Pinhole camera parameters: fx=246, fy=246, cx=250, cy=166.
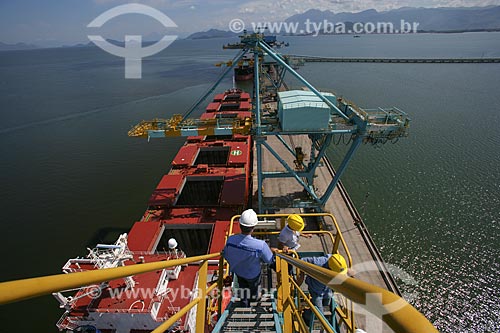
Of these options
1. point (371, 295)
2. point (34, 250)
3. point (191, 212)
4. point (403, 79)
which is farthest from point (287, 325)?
point (403, 79)

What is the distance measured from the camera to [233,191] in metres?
18.8

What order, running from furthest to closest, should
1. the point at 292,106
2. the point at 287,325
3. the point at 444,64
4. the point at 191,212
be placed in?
the point at 444,64 < the point at 191,212 < the point at 292,106 < the point at 287,325

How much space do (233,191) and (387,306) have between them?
17.4m

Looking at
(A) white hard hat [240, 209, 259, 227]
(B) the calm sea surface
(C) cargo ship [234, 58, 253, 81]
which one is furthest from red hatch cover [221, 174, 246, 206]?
(C) cargo ship [234, 58, 253, 81]

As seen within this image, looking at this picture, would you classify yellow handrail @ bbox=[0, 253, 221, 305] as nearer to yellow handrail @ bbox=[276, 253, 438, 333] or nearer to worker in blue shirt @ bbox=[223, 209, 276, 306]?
yellow handrail @ bbox=[276, 253, 438, 333]

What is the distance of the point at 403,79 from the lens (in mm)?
60344

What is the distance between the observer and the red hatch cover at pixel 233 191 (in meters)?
17.8

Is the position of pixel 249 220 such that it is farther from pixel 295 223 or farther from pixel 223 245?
pixel 223 245

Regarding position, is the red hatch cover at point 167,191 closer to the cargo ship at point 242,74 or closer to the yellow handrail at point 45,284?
the yellow handrail at point 45,284

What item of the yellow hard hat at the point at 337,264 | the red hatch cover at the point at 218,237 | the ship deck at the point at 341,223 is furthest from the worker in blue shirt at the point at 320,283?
the red hatch cover at the point at 218,237

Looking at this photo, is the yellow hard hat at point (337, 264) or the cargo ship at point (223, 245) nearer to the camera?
the cargo ship at point (223, 245)

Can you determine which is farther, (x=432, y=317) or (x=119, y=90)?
(x=119, y=90)

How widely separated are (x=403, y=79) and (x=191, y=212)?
212 ft

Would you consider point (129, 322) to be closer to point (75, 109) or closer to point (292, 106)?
point (292, 106)
